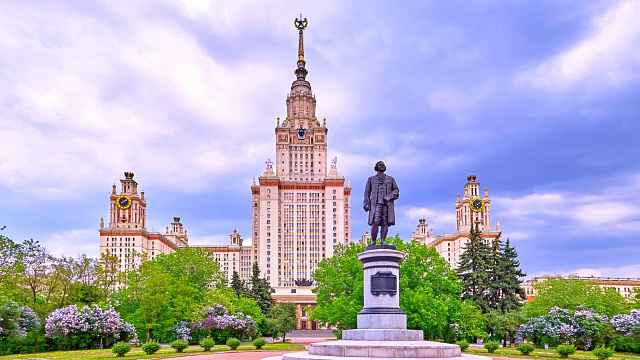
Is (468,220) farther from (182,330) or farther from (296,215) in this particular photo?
(182,330)

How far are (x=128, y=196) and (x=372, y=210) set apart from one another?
12929cm

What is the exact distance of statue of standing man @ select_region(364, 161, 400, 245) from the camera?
2316 centimetres

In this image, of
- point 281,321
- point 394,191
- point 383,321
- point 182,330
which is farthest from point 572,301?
point 182,330

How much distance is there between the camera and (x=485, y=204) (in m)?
141

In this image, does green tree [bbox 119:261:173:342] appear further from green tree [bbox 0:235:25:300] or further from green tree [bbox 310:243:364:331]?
green tree [bbox 310:243:364:331]

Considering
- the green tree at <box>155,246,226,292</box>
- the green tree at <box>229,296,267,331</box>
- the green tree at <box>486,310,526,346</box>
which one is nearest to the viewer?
the green tree at <box>486,310,526,346</box>

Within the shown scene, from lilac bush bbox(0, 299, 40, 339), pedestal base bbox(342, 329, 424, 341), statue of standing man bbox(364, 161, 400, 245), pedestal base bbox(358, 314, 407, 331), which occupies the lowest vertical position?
lilac bush bbox(0, 299, 40, 339)

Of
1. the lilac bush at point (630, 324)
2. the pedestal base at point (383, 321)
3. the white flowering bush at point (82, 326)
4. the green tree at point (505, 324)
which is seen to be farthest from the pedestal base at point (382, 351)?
the green tree at point (505, 324)

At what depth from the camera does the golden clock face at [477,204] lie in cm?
13938

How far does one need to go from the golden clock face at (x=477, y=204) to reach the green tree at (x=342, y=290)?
103m

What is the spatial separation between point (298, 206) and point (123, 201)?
46.6 m

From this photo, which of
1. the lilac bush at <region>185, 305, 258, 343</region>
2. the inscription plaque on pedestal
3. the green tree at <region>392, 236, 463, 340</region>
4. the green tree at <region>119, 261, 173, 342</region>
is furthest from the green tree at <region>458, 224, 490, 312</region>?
the inscription plaque on pedestal

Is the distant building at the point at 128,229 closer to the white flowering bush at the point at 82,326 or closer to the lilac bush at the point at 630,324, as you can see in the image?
the white flowering bush at the point at 82,326

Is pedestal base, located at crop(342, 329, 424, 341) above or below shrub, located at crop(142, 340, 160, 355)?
above
